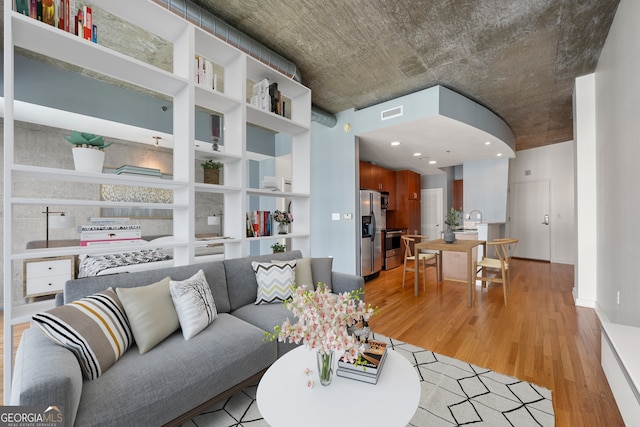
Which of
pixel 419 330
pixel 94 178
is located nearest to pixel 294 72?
pixel 94 178

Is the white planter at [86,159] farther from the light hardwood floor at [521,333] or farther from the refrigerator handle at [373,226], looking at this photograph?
the refrigerator handle at [373,226]

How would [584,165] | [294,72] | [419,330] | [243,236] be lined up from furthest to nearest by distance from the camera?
[584,165] < [294,72] < [419,330] < [243,236]

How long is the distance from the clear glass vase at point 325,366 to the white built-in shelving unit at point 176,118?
1559mm

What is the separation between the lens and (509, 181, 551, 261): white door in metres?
6.70

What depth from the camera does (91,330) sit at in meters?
1.35

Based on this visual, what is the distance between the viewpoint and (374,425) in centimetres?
99

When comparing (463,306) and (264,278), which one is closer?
(264,278)

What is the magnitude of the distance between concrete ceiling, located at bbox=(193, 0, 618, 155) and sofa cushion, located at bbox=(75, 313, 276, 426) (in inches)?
→ 104

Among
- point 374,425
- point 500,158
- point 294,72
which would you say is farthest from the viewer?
point 500,158

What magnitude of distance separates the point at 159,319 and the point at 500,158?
6.88m

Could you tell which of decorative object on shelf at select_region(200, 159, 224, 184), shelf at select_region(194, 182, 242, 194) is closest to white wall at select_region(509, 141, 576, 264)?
shelf at select_region(194, 182, 242, 194)

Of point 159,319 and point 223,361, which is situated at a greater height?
point 159,319

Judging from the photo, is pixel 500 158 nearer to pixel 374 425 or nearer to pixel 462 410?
pixel 462 410

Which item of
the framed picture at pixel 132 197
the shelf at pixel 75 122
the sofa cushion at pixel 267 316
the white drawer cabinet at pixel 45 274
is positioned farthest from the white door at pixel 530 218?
the white drawer cabinet at pixel 45 274
